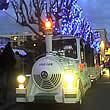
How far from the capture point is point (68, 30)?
26734mm

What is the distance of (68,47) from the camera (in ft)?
28.8

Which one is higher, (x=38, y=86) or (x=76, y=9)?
(x=76, y=9)

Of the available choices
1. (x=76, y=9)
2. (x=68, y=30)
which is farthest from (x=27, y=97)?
(x=76, y=9)

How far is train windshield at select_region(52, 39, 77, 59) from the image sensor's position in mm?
8722

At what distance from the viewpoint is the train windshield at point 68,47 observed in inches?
343

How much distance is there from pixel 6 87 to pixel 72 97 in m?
3.31

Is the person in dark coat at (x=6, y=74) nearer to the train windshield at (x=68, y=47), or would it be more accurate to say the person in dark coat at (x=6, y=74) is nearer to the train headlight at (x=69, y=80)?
the train headlight at (x=69, y=80)

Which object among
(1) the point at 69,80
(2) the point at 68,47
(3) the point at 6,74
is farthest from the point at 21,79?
(3) the point at 6,74

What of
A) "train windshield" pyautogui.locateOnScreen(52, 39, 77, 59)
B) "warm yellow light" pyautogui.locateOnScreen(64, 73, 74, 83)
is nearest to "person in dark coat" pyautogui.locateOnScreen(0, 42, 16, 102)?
"warm yellow light" pyautogui.locateOnScreen(64, 73, 74, 83)

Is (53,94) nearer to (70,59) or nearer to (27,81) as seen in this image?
(27,81)

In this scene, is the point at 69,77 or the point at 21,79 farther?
the point at 21,79

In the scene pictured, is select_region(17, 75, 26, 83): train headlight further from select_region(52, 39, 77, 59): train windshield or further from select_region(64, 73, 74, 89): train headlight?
select_region(52, 39, 77, 59): train windshield

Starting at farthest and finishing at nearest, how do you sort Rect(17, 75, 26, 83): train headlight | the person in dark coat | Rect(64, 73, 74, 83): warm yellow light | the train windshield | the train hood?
the train windshield < Rect(17, 75, 26, 83): train headlight < the train hood < Rect(64, 73, 74, 83): warm yellow light < the person in dark coat

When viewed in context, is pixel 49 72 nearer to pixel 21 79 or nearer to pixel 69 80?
pixel 69 80
